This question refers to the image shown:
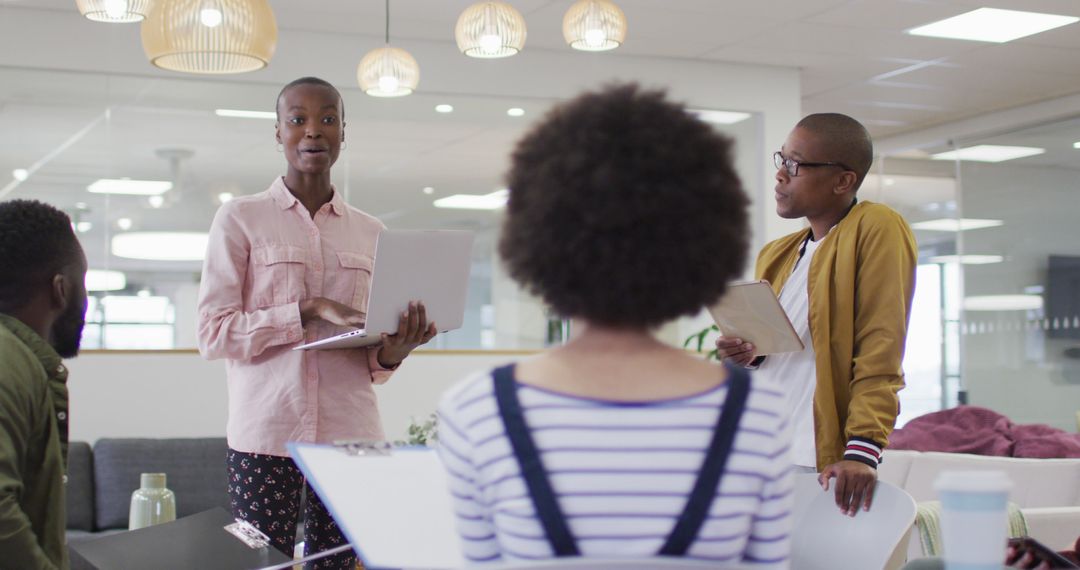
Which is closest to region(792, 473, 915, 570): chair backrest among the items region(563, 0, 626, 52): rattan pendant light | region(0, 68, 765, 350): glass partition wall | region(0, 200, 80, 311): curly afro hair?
region(0, 200, 80, 311): curly afro hair

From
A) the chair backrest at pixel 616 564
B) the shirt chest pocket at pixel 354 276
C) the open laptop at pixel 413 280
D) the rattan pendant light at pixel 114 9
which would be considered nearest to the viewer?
the chair backrest at pixel 616 564

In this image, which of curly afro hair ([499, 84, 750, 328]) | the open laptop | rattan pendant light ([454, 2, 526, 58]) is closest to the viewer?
curly afro hair ([499, 84, 750, 328])

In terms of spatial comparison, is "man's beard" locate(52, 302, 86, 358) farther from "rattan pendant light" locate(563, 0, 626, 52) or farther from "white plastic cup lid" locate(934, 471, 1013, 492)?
"rattan pendant light" locate(563, 0, 626, 52)

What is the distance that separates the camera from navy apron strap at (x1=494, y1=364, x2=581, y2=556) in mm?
1120

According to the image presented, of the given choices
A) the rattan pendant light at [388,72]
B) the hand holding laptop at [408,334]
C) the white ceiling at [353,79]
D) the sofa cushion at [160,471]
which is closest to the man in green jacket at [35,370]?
the hand holding laptop at [408,334]

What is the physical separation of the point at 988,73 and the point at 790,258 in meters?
5.18

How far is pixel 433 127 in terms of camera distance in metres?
6.31

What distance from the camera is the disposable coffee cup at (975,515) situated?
111 centimetres

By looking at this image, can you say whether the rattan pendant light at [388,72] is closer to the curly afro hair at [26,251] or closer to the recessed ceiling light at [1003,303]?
the curly afro hair at [26,251]

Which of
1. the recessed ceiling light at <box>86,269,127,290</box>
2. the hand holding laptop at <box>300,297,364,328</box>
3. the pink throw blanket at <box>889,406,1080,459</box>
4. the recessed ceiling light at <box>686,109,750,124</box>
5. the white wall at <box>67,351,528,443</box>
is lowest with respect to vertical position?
the pink throw blanket at <box>889,406,1080,459</box>

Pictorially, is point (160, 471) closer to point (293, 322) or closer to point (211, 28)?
point (211, 28)

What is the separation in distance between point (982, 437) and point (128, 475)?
3.75 m

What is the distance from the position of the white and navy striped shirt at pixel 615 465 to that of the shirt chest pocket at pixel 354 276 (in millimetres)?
1380

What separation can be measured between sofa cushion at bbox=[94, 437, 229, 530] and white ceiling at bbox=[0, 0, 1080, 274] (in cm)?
→ 117
